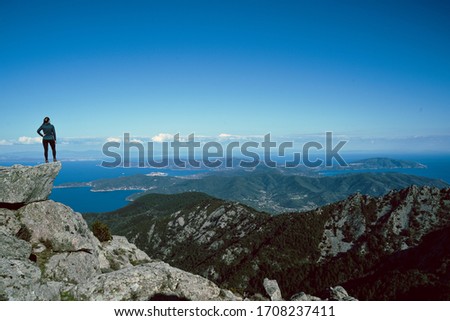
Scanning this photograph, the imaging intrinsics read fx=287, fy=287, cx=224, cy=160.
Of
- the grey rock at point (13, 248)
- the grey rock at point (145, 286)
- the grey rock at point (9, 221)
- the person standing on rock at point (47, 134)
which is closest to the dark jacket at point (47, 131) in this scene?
the person standing on rock at point (47, 134)

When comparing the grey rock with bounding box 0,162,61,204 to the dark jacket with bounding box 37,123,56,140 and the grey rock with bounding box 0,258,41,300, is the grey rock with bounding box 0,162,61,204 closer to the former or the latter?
the dark jacket with bounding box 37,123,56,140

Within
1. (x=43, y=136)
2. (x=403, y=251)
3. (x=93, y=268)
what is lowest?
(x=403, y=251)

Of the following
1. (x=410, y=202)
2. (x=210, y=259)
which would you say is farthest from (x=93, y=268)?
(x=410, y=202)

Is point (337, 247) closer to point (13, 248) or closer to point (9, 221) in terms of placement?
point (9, 221)

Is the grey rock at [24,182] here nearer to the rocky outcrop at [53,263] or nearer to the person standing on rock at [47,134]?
the rocky outcrop at [53,263]

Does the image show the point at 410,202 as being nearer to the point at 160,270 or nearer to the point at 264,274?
the point at 264,274

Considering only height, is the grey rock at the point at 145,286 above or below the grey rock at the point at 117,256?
above
